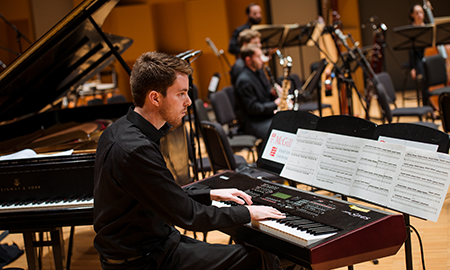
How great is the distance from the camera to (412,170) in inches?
63.5

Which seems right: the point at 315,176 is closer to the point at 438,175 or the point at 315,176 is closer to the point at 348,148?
the point at 348,148

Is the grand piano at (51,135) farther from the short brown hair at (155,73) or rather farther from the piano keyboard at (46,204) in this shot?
the short brown hair at (155,73)

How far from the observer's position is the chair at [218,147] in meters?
2.97

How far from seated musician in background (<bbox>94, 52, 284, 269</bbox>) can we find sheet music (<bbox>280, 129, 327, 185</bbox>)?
45 cm

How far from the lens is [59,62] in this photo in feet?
9.77

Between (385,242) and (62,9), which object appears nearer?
(385,242)

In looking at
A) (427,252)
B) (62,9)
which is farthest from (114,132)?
(62,9)

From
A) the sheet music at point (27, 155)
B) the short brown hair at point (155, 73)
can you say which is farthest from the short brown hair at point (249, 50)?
the short brown hair at point (155, 73)

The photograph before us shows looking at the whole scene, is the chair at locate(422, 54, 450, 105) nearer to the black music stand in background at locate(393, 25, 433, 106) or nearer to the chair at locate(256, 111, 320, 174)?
the black music stand in background at locate(393, 25, 433, 106)

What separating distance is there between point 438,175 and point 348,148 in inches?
17.1

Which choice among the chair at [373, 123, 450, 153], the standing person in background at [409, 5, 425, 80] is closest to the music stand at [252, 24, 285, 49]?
the standing person in background at [409, 5, 425, 80]

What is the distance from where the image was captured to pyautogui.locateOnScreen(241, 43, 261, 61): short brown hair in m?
4.30

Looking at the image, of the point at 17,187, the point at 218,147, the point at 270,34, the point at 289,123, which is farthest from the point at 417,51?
the point at 17,187

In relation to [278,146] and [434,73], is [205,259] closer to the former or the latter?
[278,146]
